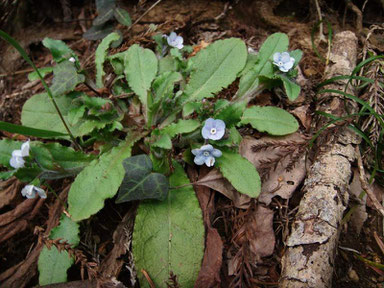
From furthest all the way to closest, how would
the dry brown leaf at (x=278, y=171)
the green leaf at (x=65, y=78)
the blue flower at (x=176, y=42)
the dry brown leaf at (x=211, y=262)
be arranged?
the blue flower at (x=176, y=42) < the green leaf at (x=65, y=78) < the dry brown leaf at (x=278, y=171) < the dry brown leaf at (x=211, y=262)

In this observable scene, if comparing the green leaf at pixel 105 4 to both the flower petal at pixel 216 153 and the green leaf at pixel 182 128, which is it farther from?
the flower petal at pixel 216 153

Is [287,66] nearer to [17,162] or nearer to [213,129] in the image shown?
[213,129]

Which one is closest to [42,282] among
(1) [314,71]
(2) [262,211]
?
(2) [262,211]

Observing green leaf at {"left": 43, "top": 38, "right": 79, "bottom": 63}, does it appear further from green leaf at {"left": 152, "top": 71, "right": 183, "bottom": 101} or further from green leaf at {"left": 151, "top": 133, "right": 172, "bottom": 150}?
green leaf at {"left": 151, "top": 133, "right": 172, "bottom": 150}

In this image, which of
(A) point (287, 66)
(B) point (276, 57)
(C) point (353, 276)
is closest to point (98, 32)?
(B) point (276, 57)

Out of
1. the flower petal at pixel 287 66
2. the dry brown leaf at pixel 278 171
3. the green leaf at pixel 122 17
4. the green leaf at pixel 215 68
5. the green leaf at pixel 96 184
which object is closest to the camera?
the green leaf at pixel 96 184

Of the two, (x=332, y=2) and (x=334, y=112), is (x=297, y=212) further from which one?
(x=332, y=2)

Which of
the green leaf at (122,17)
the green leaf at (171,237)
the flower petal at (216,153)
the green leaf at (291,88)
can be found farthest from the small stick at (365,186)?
the green leaf at (122,17)
